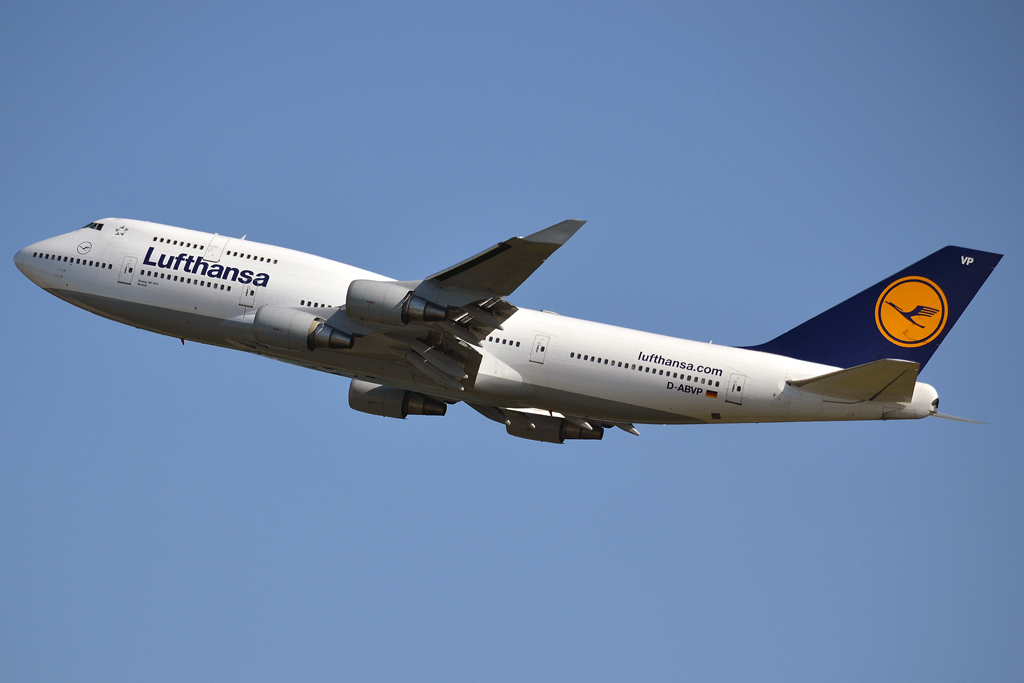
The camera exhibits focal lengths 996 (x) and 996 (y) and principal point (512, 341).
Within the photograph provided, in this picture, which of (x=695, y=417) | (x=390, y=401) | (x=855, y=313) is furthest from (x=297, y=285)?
(x=855, y=313)

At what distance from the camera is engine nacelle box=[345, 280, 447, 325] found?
2850cm

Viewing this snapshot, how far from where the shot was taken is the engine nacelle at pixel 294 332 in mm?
30000

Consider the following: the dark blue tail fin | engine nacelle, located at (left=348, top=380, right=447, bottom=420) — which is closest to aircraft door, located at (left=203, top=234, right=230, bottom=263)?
engine nacelle, located at (left=348, top=380, right=447, bottom=420)

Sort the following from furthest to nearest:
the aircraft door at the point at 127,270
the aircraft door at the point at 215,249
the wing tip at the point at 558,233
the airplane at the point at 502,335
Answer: the aircraft door at the point at 127,270 → the aircraft door at the point at 215,249 → the airplane at the point at 502,335 → the wing tip at the point at 558,233

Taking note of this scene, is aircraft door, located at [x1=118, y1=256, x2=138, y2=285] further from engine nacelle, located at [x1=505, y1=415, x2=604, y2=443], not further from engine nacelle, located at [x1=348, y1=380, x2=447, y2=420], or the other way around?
engine nacelle, located at [x1=505, y1=415, x2=604, y2=443]

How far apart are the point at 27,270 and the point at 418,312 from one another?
51.6ft

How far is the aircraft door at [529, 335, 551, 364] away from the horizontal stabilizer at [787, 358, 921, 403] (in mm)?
7745

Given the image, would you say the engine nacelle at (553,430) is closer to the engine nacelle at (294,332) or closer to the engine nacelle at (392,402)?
the engine nacelle at (392,402)

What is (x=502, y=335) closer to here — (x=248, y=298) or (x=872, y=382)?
(x=248, y=298)

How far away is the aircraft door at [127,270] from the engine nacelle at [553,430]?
13893 mm

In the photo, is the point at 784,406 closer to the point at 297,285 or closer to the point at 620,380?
the point at 620,380

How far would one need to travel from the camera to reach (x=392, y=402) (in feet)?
113

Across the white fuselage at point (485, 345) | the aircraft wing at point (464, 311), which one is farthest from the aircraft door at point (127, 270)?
the aircraft wing at point (464, 311)

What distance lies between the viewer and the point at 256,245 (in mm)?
33469
